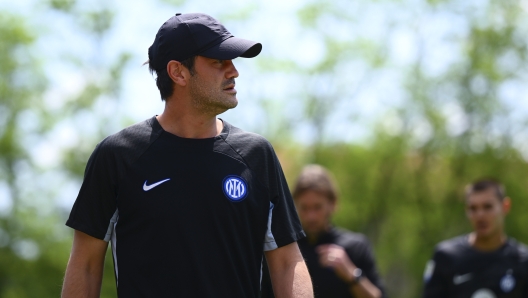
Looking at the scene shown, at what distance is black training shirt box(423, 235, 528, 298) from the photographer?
900 cm

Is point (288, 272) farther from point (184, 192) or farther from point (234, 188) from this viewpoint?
point (184, 192)

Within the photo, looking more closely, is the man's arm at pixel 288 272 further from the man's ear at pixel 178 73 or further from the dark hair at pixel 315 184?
the dark hair at pixel 315 184

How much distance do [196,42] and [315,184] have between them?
3.63m

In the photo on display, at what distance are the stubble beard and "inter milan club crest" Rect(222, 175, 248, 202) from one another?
35 centimetres

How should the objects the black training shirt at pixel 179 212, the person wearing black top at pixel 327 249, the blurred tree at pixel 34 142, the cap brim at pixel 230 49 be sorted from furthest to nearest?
the blurred tree at pixel 34 142 → the person wearing black top at pixel 327 249 → the cap brim at pixel 230 49 → the black training shirt at pixel 179 212

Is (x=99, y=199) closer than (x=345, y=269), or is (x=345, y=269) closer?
(x=99, y=199)

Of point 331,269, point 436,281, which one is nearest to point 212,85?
point 331,269

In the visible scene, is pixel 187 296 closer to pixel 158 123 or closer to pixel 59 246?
pixel 158 123

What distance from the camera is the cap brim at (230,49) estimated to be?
14.0ft

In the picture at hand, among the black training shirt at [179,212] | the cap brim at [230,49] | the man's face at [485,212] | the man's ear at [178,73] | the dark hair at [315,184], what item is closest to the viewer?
the black training shirt at [179,212]

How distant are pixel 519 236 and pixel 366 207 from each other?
533 centimetres

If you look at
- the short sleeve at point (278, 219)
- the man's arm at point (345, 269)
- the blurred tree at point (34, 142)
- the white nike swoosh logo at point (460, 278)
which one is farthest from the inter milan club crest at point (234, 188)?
the blurred tree at point (34, 142)

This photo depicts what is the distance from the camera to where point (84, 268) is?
4.23 meters

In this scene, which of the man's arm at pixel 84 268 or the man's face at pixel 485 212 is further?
the man's face at pixel 485 212
